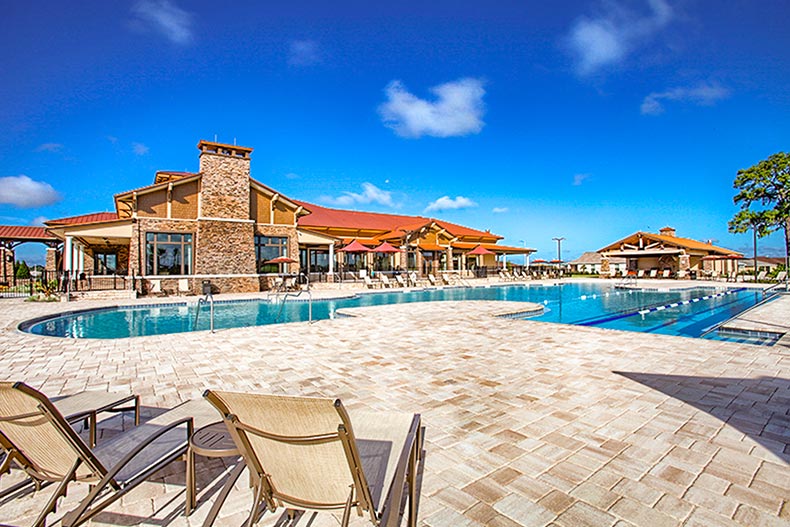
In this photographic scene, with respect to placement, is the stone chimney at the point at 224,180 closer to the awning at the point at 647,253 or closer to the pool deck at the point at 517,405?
the pool deck at the point at 517,405

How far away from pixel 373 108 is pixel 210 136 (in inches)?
385

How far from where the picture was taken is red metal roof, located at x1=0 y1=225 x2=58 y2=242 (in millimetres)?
22500

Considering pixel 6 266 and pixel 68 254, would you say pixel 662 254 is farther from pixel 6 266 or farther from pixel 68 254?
pixel 6 266

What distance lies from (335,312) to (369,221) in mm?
21775

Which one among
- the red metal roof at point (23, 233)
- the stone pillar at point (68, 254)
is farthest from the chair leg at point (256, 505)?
the red metal roof at point (23, 233)

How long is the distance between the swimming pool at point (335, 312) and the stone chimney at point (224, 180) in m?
5.70

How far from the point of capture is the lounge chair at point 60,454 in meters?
1.63

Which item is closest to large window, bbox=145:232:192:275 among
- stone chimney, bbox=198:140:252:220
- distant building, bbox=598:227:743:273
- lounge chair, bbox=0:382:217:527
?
stone chimney, bbox=198:140:252:220

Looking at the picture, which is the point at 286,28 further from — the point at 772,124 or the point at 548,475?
the point at 772,124

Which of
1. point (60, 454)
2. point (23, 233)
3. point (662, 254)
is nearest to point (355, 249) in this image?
point (23, 233)

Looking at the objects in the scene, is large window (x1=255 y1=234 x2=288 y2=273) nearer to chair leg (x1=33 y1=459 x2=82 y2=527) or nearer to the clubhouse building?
the clubhouse building

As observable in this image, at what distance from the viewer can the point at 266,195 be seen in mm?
21094

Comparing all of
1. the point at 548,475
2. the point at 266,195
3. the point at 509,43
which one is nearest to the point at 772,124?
the point at 509,43

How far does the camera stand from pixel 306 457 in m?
1.51
